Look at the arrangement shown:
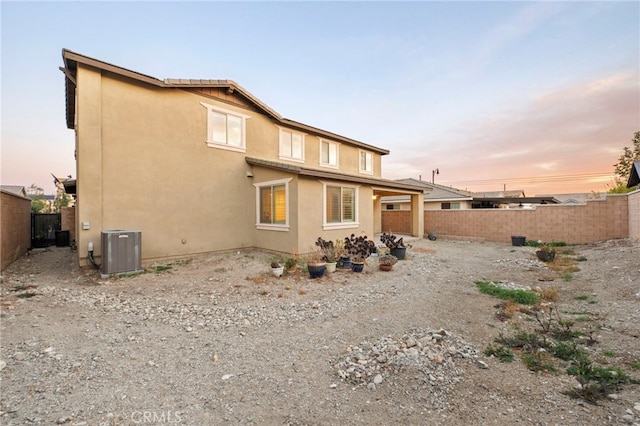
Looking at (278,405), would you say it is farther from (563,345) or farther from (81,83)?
(81,83)

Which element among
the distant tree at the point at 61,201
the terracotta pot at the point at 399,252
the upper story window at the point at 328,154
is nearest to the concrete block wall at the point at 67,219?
the distant tree at the point at 61,201

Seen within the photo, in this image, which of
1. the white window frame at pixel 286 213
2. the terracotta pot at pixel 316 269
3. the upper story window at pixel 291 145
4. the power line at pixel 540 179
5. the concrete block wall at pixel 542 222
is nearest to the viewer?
the terracotta pot at pixel 316 269

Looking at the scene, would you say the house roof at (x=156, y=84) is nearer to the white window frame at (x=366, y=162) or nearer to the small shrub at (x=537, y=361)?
the white window frame at (x=366, y=162)

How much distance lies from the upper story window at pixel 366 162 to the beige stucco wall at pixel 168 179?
6.10 m

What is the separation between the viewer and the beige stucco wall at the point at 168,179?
7598mm

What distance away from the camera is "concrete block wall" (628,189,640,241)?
9.74 metres

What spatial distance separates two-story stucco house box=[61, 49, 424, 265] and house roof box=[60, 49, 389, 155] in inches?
1.4

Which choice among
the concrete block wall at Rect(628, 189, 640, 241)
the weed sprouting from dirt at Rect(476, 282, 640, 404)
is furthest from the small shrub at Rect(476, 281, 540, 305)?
the concrete block wall at Rect(628, 189, 640, 241)

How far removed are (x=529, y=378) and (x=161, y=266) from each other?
9.26 m

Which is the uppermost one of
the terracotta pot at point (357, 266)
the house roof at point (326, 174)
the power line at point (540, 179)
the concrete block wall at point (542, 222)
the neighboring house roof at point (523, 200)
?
the power line at point (540, 179)

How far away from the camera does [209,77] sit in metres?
9.99

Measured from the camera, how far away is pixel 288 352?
11.4ft

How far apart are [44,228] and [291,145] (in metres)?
13.4

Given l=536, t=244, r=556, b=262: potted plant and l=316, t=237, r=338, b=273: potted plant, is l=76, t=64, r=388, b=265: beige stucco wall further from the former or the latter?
l=536, t=244, r=556, b=262: potted plant
